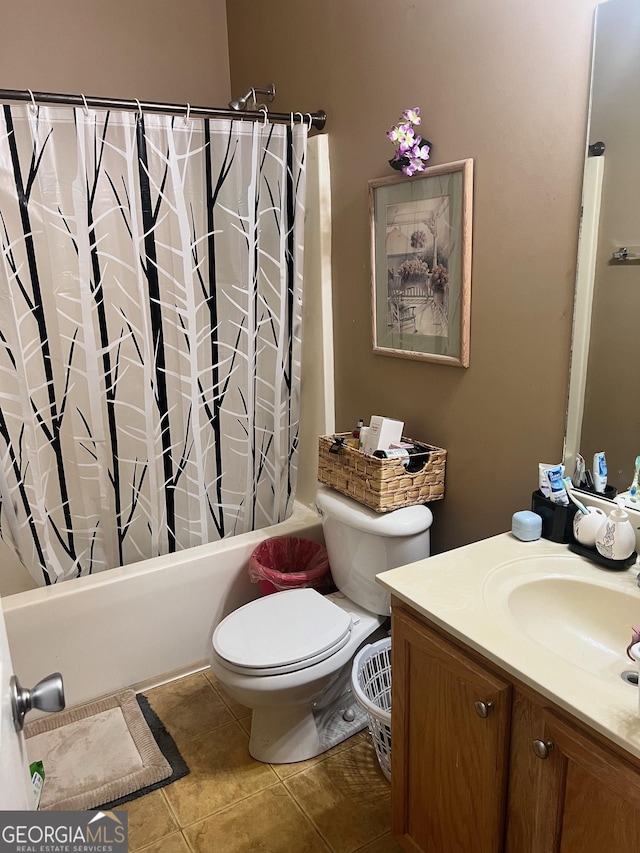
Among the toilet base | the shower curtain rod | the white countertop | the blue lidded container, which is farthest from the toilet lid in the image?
the shower curtain rod

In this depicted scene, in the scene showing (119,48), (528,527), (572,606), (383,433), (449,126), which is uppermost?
(119,48)

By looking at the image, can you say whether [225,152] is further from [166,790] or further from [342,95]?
[166,790]

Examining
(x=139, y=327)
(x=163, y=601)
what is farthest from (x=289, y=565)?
(x=139, y=327)

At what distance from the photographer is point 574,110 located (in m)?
1.40

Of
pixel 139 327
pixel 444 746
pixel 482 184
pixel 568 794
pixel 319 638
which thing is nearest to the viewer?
pixel 568 794

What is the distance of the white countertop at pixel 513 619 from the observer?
3.16 ft

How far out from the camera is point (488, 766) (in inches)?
46.1

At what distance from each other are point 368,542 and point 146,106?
1.49 meters

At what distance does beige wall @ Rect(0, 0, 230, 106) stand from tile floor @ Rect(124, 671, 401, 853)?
2457 mm

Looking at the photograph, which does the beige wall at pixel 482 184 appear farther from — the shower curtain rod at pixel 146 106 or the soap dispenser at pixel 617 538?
the soap dispenser at pixel 617 538

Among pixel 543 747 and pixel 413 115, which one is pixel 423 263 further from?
pixel 543 747

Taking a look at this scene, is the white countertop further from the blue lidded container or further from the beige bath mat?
the beige bath mat

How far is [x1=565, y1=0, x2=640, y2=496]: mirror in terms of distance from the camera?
1.32 m

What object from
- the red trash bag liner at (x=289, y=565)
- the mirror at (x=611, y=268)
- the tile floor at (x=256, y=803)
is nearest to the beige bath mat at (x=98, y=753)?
the tile floor at (x=256, y=803)
